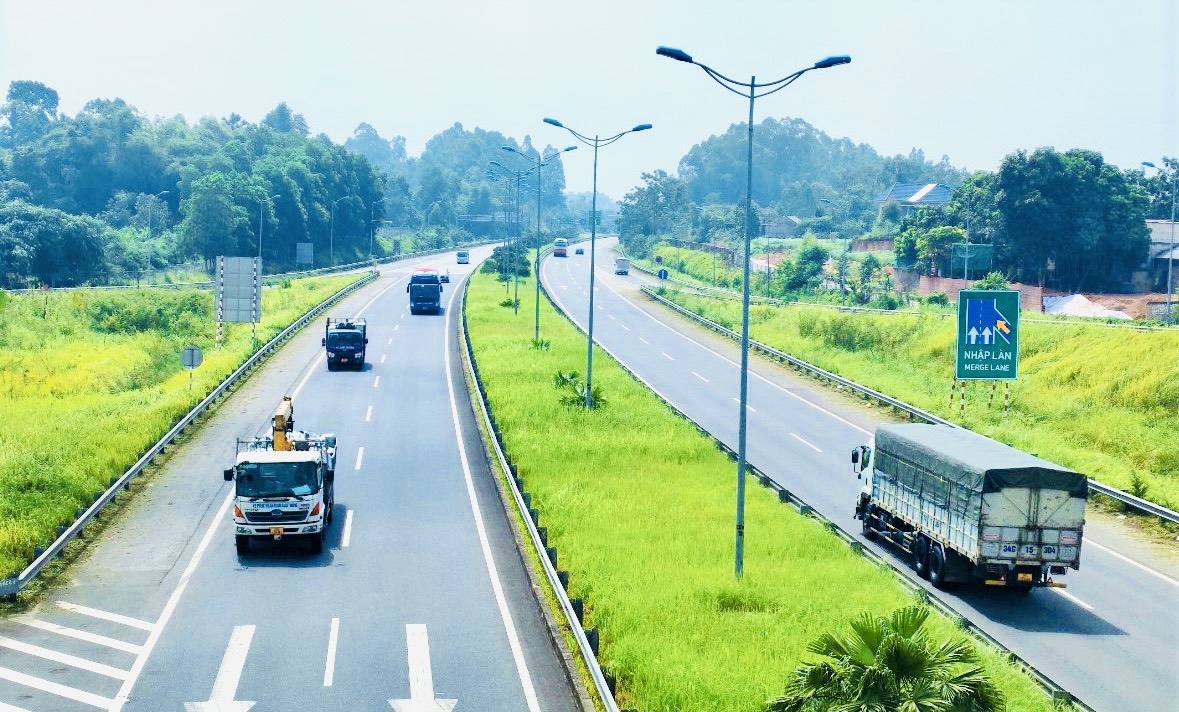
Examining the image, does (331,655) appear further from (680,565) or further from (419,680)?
(680,565)

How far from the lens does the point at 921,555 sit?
25.6 m

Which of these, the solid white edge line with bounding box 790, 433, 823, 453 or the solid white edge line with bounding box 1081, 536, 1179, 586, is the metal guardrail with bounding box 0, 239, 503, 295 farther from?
the solid white edge line with bounding box 1081, 536, 1179, 586

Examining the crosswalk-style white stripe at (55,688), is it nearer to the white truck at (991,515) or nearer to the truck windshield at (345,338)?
the white truck at (991,515)

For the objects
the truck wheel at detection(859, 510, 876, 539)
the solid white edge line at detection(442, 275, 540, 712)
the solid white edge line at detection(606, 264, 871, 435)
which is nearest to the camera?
the solid white edge line at detection(442, 275, 540, 712)

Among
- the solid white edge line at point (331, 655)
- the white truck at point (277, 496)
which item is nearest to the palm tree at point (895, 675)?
the solid white edge line at point (331, 655)

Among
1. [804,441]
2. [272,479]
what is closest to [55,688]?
[272,479]

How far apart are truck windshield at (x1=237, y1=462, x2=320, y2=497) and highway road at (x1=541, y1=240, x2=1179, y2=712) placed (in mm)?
9907

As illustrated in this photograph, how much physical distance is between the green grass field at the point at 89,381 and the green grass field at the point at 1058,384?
93.8 feet

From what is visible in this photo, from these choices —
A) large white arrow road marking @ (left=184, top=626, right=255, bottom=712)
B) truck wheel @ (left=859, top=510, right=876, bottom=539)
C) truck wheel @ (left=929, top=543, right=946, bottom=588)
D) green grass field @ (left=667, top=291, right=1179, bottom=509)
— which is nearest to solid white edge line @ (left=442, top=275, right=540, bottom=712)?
large white arrow road marking @ (left=184, top=626, right=255, bottom=712)

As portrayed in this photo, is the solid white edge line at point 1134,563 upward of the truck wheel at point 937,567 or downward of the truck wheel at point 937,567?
downward

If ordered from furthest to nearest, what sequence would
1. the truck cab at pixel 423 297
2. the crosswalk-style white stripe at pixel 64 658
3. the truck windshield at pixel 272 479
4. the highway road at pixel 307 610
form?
the truck cab at pixel 423 297 → the truck windshield at pixel 272 479 → the crosswalk-style white stripe at pixel 64 658 → the highway road at pixel 307 610

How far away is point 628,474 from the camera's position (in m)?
31.9

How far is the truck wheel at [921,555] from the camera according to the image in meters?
25.2

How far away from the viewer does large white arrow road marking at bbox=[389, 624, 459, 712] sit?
55.8 feet
